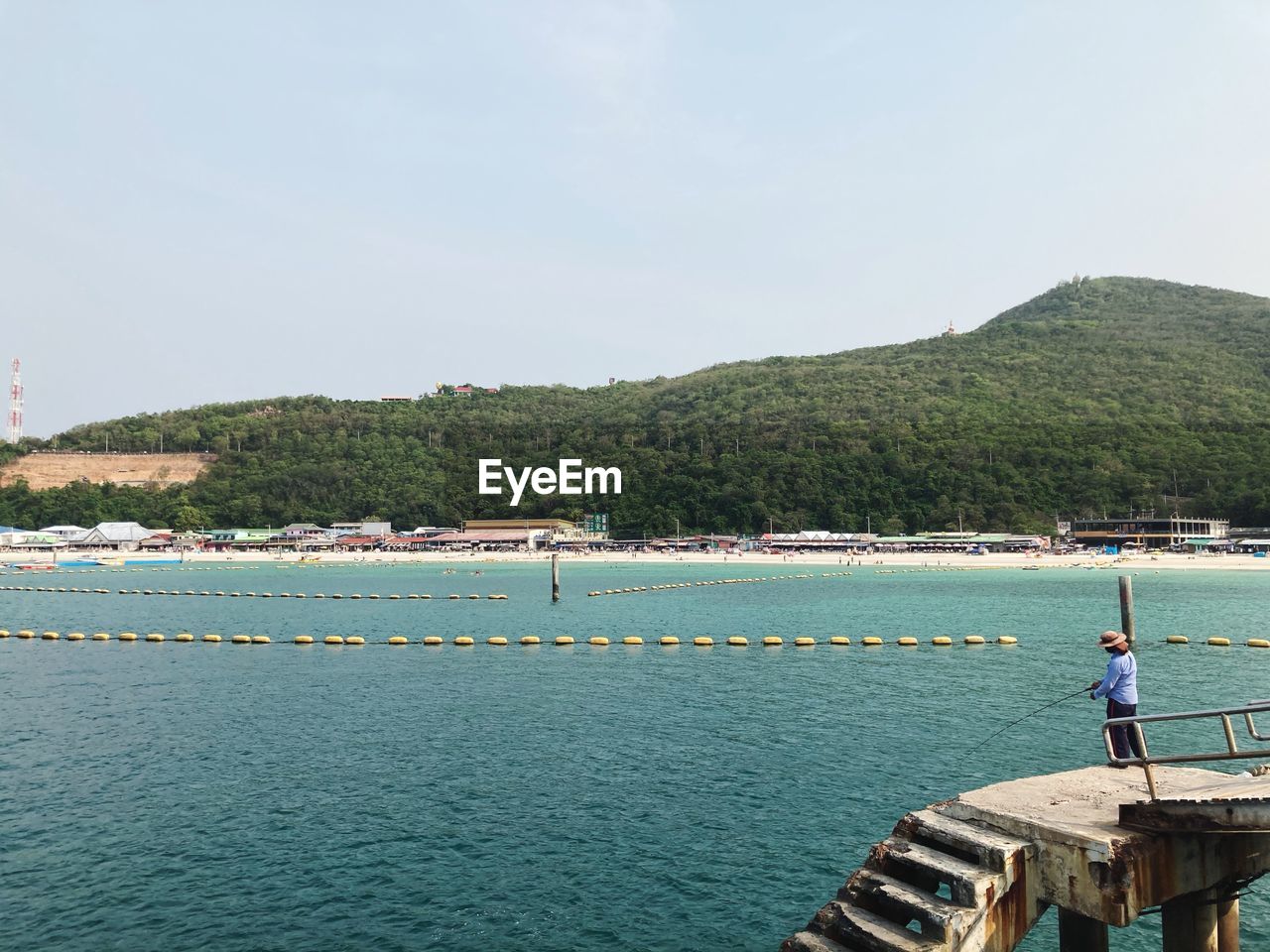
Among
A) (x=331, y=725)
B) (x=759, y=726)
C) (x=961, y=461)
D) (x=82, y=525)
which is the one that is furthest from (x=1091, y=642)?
(x=82, y=525)

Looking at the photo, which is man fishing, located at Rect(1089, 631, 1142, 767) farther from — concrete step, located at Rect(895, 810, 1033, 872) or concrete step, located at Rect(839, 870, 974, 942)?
concrete step, located at Rect(839, 870, 974, 942)

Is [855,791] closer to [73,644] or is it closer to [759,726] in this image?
[759,726]

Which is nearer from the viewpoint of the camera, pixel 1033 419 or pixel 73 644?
pixel 73 644

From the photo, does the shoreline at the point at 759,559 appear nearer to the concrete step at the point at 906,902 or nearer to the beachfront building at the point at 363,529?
the beachfront building at the point at 363,529

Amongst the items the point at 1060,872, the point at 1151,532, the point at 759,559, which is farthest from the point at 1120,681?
the point at 1151,532

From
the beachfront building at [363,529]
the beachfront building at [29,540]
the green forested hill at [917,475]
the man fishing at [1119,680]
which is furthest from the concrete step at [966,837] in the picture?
the beachfront building at [29,540]

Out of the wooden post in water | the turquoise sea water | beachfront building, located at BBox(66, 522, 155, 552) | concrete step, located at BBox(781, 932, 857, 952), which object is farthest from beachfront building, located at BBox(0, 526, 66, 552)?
concrete step, located at BBox(781, 932, 857, 952)
